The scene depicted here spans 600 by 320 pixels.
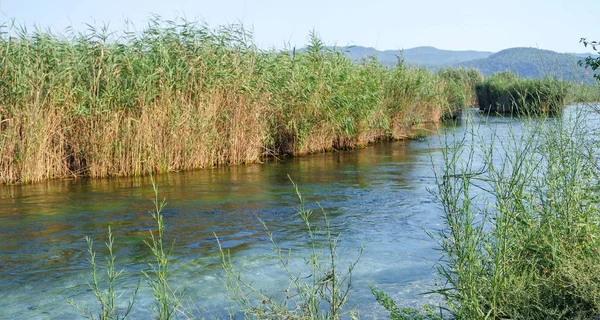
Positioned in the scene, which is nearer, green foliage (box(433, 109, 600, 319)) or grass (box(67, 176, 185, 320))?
grass (box(67, 176, 185, 320))

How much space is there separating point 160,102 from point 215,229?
4.77 meters

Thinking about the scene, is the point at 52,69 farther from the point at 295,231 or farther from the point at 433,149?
the point at 433,149

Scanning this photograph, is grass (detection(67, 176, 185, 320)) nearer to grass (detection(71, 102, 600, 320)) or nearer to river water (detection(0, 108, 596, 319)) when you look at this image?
grass (detection(71, 102, 600, 320))

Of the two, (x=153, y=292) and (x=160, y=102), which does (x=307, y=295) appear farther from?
(x=160, y=102)

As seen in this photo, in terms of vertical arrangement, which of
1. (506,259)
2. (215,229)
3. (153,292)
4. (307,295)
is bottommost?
(153,292)

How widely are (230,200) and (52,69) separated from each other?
4015mm

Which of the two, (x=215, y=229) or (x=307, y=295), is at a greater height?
(x=307, y=295)

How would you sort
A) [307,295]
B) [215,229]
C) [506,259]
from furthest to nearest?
[215,229]
[307,295]
[506,259]

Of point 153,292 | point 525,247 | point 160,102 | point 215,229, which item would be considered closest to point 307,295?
point 525,247

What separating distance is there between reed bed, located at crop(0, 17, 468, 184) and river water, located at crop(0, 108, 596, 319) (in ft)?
1.64

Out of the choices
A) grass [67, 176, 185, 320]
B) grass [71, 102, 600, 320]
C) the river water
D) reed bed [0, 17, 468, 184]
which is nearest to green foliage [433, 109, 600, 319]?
grass [71, 102, 600, 320]

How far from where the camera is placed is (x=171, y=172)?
12.8 metres

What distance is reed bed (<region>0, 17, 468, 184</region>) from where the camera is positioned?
11.3m

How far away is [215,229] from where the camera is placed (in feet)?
27.9
